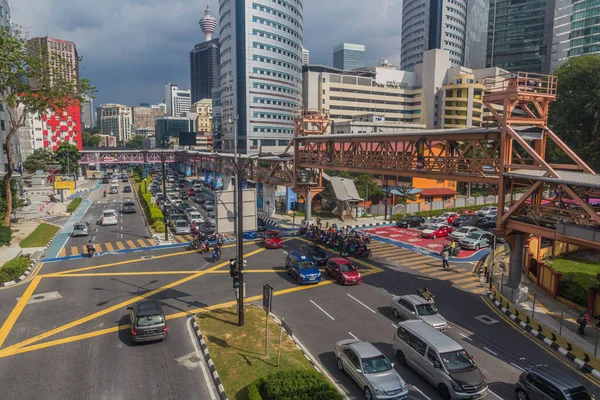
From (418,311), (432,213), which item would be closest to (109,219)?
(418,311)

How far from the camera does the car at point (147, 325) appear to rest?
17.6 metres

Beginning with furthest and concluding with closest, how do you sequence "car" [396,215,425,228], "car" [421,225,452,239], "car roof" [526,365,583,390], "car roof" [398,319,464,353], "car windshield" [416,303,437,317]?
"car" [396,215,425,228], "car" [421,225,452,239], "car windshield" [416,303,437,317], "car roof" [398,319,464,353], "car roof" [526,365,583,390]

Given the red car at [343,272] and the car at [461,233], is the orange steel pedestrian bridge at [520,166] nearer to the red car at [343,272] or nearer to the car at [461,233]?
the red car at [343,272]

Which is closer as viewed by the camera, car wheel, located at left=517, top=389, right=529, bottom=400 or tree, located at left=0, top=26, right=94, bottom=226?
car wheel, located at left=517, top=389, right=529, bottom=400

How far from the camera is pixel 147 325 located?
1770cm

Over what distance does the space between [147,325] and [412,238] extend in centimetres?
3051

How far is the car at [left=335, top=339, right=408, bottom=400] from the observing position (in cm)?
1349

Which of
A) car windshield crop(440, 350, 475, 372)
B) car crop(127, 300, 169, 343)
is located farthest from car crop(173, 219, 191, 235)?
car windshield crop(440, 350, 475, 372)

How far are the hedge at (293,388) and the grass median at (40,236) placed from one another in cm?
3316

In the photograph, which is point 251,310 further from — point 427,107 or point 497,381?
point 427,107

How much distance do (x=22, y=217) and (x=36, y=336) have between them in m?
42.2

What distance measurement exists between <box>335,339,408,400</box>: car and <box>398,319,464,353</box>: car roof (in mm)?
1865

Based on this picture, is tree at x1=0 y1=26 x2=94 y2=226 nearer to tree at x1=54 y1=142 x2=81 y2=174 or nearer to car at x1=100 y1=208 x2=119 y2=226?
car at x1=100 y1=208 x2=119 y2=226

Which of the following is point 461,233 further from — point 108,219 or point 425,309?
point 108,219
